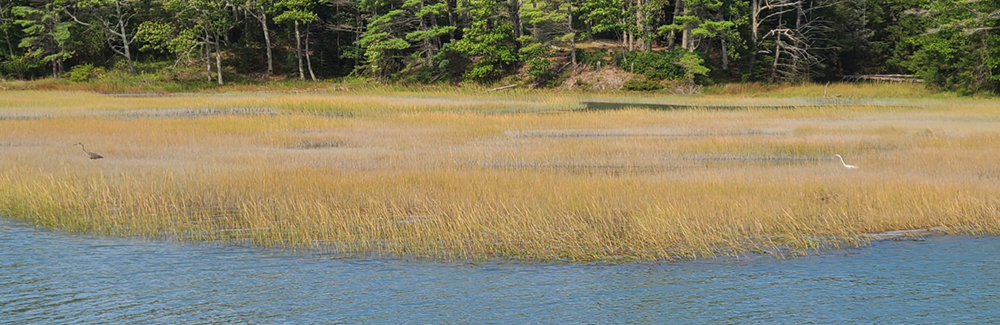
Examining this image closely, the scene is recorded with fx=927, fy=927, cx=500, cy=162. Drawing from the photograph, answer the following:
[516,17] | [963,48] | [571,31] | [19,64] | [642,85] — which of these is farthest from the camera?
[19,64]

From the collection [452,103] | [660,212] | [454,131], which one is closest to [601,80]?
Answer: [452,103]

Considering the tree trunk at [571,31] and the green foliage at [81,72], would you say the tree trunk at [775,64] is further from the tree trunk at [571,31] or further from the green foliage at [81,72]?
the green foliage at [81,72]

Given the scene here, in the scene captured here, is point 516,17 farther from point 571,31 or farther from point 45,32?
point 45,32

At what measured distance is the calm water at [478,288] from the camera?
9.23 meters

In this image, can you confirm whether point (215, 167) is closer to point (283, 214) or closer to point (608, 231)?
point (283, 214)

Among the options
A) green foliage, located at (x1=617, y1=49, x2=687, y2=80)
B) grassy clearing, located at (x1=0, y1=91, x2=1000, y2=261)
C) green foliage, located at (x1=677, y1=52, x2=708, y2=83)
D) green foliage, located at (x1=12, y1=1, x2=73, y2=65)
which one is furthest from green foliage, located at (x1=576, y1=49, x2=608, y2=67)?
green foliage, located at (x1=12, y1=1, x2=73, y2=65)

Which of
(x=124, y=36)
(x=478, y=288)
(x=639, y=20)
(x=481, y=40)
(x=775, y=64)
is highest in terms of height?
(x=639, y=20)

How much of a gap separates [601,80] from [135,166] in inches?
1520

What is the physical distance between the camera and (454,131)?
2789 centimetres

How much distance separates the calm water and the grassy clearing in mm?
795

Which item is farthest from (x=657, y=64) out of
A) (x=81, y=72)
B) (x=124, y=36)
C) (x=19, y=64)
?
(x=19, y=64)

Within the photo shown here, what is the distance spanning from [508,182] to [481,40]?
42.3m

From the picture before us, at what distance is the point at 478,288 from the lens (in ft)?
33.3

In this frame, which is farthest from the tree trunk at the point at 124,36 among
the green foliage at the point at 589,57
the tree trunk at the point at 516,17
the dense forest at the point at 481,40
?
the green foliage at the point at 589,57
